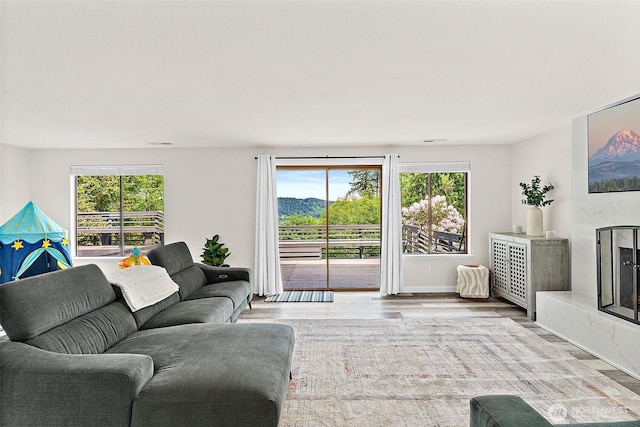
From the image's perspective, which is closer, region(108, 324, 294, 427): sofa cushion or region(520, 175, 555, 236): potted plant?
region(108, 324, 294, 427): sofa cushion

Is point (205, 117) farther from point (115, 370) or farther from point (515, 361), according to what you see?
point (515, 361)

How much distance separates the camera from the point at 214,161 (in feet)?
21.6

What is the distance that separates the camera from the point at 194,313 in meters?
3.55

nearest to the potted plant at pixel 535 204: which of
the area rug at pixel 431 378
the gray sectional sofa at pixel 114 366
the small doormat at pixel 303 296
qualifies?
the area rug at pixel 431 378

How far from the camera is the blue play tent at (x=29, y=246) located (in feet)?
13.4

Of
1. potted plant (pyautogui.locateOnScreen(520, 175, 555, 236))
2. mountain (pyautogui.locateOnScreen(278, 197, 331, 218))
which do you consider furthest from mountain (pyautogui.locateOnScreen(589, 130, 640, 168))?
mountain (pyautogui.locateOnScreen(278, 197, 331, 218))

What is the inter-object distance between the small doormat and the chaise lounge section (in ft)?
10.5

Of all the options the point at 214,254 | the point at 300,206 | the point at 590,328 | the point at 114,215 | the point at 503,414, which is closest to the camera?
the point at 503,414

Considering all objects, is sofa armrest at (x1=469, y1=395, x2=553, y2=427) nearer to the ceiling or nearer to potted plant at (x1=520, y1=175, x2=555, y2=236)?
the ceiling

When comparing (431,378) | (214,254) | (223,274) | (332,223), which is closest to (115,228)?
(214,254)

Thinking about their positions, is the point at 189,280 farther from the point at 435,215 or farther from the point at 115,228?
the point at 435,215

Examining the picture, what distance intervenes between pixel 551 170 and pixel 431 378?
142 inches

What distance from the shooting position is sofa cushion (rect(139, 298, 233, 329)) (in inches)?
134

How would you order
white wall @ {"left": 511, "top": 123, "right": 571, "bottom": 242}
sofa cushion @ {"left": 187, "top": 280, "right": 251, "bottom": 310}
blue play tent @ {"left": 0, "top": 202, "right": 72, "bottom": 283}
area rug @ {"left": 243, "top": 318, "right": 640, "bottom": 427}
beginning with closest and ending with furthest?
area rug @ {"left": 243, "top": 318, "right": 640, "bottom": 427}
blue play tent @ {"left": 0, "top": 202, "right": 72, "bottom": 283}
sofa cushion @ {"left": 187, "top": 280, "right": 251, "bottom": 310}
white wall @ {"left": 511, "top": 123, "right": 571, "bottom": 242}
